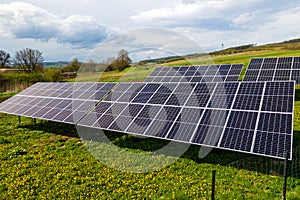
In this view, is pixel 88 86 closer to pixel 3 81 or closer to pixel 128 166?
pixel 128 166

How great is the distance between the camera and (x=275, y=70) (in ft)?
70.0

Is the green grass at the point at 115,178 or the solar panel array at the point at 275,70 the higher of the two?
the solar panel array at the point at 275,70

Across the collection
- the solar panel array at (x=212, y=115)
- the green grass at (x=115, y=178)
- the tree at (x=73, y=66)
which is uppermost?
the tree at (x=73, y=66)

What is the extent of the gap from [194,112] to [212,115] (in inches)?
34.0

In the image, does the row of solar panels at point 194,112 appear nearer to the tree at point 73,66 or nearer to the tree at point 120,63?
the tree at point 120,63

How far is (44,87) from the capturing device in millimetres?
18719

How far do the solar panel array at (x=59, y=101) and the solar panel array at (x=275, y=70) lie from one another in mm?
14512

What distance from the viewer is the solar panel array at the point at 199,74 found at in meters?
22.3

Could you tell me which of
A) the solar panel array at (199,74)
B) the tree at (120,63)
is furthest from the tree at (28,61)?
the solar panel array at (199,74)

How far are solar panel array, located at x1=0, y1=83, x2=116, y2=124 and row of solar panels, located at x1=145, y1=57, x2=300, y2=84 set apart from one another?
1114 centimetres

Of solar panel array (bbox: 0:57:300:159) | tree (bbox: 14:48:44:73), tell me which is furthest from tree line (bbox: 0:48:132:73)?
solar panel array (bbox: 0:57:300:159)

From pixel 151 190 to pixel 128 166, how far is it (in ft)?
6.56

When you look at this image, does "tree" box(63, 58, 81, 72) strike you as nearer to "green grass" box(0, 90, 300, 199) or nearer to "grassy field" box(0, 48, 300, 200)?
"grassy field" box(0, 48, 300, 200)

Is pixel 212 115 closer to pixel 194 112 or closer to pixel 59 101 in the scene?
pixel 194 112
